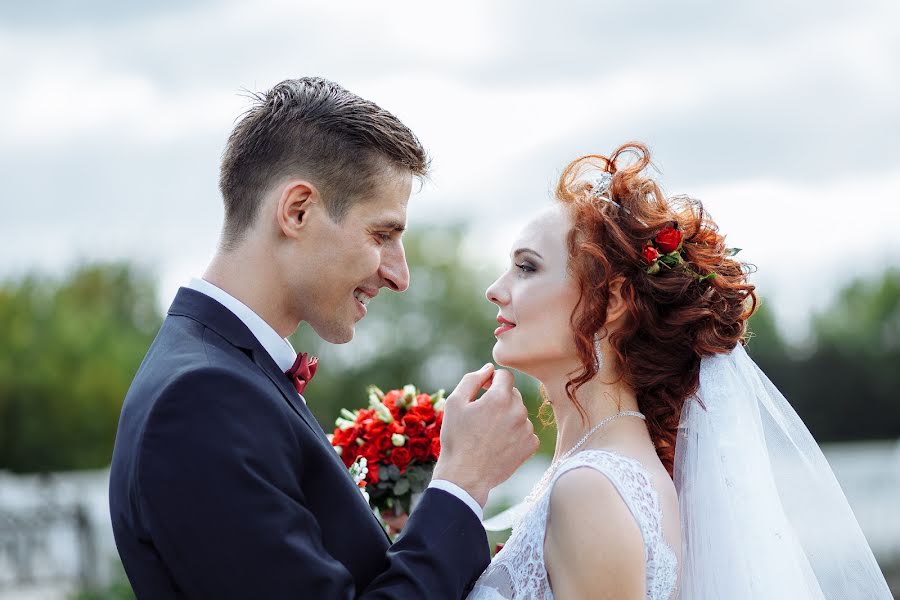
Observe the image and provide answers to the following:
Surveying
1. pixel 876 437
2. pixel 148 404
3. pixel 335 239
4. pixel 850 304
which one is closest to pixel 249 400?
pixel 148 404

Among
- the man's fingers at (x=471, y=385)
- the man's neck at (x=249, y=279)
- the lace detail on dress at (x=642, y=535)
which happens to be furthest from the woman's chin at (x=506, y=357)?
the man's neck at (x=249, y=279)

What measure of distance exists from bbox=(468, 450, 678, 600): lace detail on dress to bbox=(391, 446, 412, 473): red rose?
3.28 ft

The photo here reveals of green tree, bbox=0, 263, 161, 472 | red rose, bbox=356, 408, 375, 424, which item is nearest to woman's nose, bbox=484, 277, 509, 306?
red rose, bbox=356, 408, 375, 424

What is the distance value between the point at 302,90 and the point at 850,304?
160 feet

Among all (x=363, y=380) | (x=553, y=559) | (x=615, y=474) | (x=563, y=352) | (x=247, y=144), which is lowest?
(x=363, y=380)

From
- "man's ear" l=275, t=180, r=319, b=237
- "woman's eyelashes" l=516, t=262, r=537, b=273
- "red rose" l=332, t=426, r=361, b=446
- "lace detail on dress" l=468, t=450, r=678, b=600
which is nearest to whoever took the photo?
"man's ear" l=275, t=180, r=319, b=237

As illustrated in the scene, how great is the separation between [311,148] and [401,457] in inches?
63.0

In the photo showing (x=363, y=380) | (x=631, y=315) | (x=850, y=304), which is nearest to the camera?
(x=631, y=315)

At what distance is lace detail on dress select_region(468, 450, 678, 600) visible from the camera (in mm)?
3160

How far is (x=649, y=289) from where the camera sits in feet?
11.5

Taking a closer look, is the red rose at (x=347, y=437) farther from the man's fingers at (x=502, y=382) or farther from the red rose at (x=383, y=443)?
the man's fingers at (x=502, y=382)

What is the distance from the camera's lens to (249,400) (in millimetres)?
2721

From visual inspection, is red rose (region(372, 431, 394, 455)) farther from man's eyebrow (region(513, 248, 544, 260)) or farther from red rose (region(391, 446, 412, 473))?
man's eyebrow (region(513, 248, 544, 260))

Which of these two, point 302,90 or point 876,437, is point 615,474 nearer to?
point 302,90
